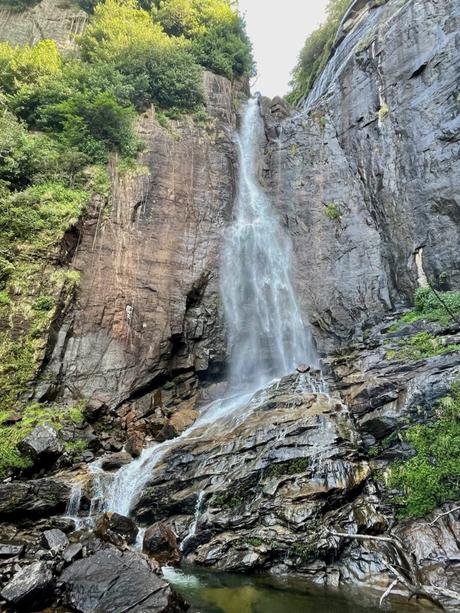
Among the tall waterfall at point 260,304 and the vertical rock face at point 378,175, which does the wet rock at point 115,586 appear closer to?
the tall waterfall at point 260,304

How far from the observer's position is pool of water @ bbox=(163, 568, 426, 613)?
7.09 meters

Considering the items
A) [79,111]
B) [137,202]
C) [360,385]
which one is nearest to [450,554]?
[360,385]

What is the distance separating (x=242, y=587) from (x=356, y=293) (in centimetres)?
1287

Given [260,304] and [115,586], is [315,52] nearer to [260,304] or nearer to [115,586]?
[260,304]

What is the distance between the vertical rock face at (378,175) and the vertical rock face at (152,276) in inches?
174

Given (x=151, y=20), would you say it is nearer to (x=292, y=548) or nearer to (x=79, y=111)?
(x=79, y=111)

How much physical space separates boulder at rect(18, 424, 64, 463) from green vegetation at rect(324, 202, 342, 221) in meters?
15.3

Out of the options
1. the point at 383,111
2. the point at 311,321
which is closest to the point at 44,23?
the point at 383,111

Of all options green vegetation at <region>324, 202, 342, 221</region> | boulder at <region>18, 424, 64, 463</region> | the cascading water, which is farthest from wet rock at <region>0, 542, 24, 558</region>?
green vegetation at <region>324, 202, 342, 221</region>

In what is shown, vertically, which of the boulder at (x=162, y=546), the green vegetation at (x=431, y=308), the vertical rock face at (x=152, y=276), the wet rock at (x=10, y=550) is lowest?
the boulder at (x=162, y=546)

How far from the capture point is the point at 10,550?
8.18m

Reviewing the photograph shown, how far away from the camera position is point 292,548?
8953 millimetres

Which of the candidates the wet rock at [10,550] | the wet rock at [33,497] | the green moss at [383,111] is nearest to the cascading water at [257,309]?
the wet rock at [33,497]

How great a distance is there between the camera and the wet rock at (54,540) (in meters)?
8.64
